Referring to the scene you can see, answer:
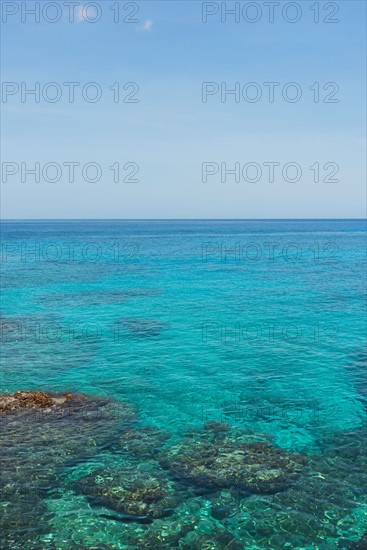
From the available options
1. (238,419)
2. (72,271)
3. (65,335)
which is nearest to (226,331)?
(65,335)

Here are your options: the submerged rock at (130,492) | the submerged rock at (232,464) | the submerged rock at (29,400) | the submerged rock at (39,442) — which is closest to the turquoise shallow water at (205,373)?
the submerged rock at (39,442)

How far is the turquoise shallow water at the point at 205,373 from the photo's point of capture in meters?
14.9

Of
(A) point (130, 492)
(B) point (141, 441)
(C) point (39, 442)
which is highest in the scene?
(C) point (39, 442)

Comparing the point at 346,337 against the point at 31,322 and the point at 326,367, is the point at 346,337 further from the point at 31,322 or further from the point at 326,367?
the point at 31,322

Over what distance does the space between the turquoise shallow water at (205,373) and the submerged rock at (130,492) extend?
32 centimetres

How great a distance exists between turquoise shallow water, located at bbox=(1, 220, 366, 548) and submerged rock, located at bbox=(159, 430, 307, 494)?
0.62 metres

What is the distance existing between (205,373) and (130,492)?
1309cm

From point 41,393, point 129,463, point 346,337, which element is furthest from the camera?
point 346,337

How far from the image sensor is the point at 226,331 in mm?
38031

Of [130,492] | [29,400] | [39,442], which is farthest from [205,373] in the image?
[130,492]

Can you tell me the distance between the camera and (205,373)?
95.1 feet

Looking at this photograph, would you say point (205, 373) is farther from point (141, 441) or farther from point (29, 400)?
point (29, 400)

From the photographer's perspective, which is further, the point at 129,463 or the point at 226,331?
the point at 226,331

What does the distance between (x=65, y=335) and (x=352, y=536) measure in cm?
2726
